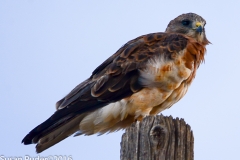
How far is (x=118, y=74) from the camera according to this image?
6289 mm

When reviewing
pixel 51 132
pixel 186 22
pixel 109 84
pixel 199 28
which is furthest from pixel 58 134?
pixel 186 22

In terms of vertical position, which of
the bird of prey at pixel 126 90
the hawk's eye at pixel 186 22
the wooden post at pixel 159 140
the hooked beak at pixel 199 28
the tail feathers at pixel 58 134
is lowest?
the wooden post at pixel 159 140

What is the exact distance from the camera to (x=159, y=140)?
11.7 ft

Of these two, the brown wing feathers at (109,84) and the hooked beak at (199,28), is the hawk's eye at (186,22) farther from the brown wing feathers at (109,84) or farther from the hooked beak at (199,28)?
the brown wing feathers at (109,84)

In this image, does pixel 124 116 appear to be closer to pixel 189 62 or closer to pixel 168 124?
pixel 189 62

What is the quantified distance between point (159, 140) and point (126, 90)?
8.39ft

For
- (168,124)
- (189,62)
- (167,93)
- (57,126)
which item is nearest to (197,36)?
(189,62)

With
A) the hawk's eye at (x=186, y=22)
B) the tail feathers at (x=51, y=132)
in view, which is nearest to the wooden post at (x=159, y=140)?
the tail feathers at (x=51, y=132)

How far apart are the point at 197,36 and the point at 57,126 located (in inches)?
109

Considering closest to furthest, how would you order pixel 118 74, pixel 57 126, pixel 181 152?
pixel 181 152
pixel 57 126
pixel 118 74

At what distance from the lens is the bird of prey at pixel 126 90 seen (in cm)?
593

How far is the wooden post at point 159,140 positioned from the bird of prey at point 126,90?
7.37ft

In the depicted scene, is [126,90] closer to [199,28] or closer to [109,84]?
[109,84]

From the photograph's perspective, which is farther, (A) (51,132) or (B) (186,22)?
(B) (186,22)
